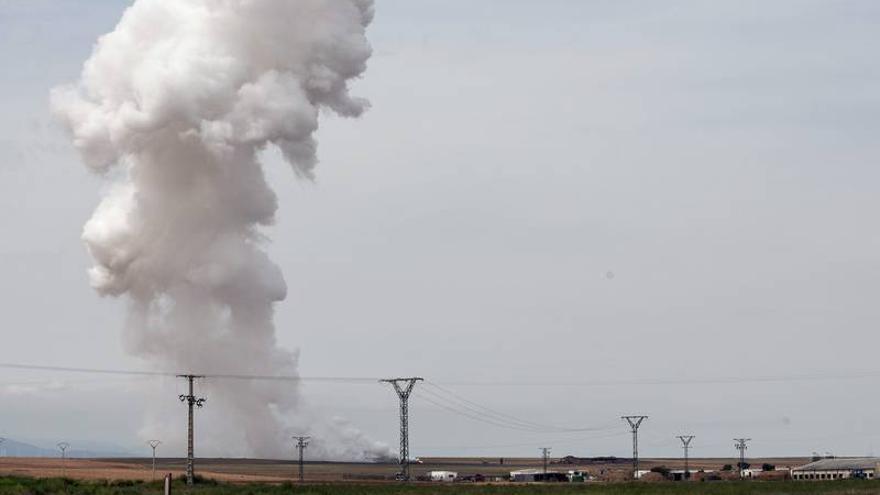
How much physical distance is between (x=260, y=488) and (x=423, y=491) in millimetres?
18371

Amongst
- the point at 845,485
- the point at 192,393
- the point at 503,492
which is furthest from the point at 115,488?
the point at 845,485

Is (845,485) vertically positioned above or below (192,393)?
below

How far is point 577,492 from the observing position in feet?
448

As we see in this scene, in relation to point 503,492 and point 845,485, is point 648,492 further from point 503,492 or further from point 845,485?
point 845,485

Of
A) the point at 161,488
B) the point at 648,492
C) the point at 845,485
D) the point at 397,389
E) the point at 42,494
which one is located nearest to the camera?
the point at 42,494

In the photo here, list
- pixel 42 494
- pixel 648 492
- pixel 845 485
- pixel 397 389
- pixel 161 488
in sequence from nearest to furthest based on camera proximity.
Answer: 1. pixel 42 494
2. pixel 161 488
3. pixel 648 492
4. pixel 845 485
5. pixel 397 389

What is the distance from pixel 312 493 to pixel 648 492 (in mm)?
33071

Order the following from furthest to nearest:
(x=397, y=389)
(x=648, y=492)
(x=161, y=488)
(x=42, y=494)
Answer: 1. (x=397, y=389)
2. (x=648, y=492)
3. (x=161, y=488)
4. (x=42, y=494)

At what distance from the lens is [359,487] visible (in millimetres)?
147500

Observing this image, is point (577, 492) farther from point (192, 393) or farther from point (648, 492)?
point (192, 393)

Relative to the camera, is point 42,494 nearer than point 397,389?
Yes

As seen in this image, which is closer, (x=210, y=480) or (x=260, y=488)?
(x=260, y=488)

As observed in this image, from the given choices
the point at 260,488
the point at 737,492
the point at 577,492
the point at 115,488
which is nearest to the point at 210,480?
the point at 260,488

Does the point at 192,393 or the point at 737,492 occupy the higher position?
the point at 192,393
